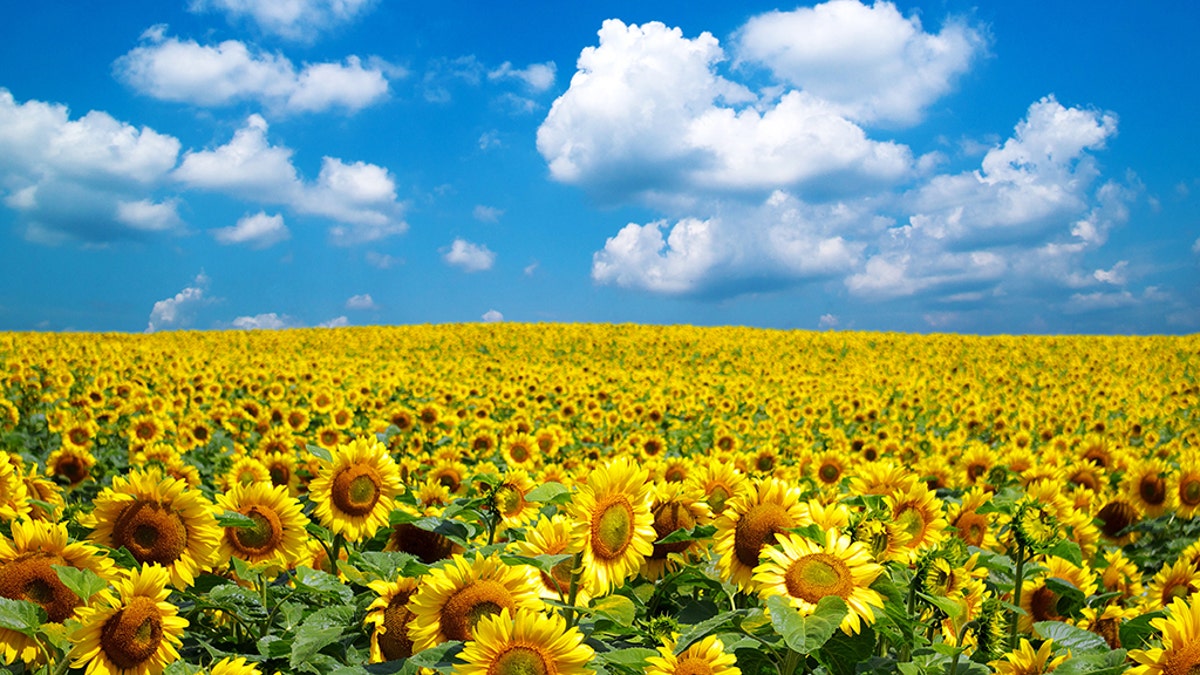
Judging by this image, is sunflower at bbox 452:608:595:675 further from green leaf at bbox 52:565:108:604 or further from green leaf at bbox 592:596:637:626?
green leaf at bbox 52:565:108:604

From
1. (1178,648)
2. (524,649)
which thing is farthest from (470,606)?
(1178,648)

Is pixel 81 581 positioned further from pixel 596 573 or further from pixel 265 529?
pixel 596 573

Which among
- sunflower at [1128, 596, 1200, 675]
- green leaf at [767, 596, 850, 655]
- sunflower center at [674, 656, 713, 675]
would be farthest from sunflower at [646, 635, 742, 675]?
sunflower at [1128, 596, 1200, 675]

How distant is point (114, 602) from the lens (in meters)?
2.01

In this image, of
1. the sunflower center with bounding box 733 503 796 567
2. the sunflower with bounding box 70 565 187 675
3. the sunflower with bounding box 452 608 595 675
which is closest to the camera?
the sunflower with bounding box 452 608 595 675

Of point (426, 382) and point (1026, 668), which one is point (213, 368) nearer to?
point (426, 382)

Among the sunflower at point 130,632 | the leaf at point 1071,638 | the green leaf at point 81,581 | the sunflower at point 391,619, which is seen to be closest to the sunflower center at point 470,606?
the sunflower at point 391,619

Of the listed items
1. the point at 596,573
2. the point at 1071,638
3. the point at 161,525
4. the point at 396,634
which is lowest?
the point at 1071,638

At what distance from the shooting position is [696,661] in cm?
169

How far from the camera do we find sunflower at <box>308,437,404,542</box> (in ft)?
9.48

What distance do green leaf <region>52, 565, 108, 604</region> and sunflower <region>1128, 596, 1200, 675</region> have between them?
2.47m

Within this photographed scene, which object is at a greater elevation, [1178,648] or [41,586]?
[41,586]

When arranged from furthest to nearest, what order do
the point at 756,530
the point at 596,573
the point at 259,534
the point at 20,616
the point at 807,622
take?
the point at 259,534 → the point at 756,530 → the point at 596,573 → the point at 20,616 → the point at 807,622

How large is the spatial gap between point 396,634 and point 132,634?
65 cm
